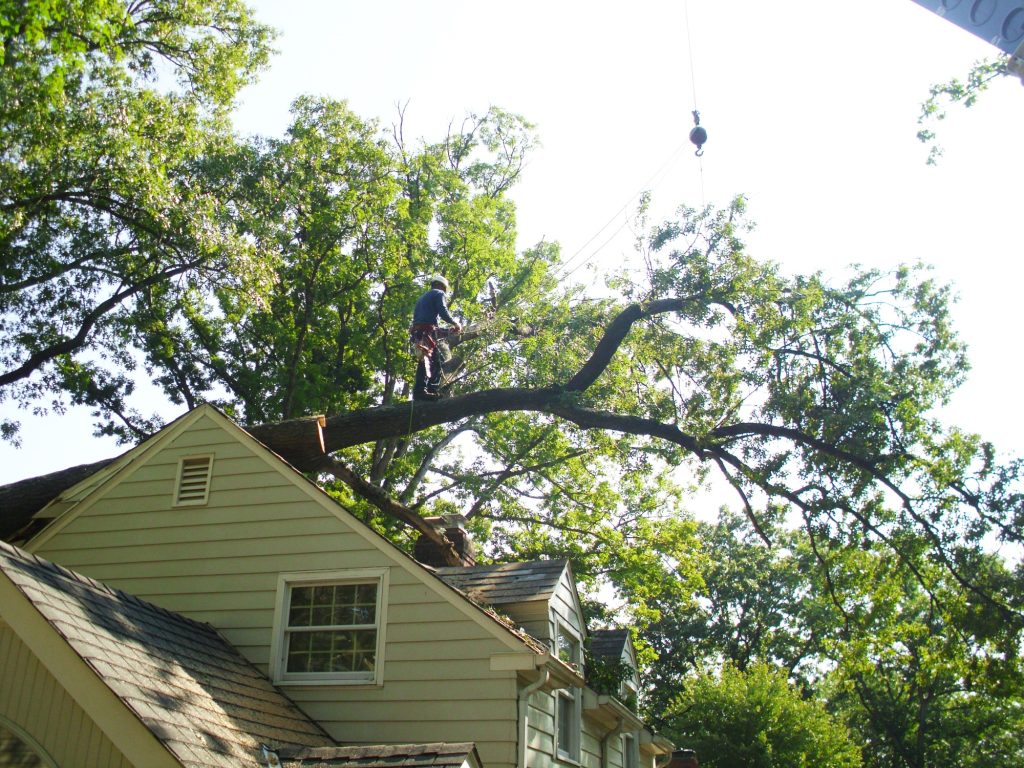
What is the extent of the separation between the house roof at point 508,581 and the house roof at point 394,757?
3393 millimetres

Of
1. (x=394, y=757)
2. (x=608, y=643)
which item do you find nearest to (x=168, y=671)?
(x=394, y=757)

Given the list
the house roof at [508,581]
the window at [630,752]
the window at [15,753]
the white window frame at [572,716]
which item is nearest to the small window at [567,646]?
the white window frame at [572,716]

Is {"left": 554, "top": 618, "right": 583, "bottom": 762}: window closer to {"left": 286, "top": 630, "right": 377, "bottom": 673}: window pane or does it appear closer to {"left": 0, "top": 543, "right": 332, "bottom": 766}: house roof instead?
{"left": 286, "top": 630, "right": 377, "bottom": 673}: window pane

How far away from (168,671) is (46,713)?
3.30ft

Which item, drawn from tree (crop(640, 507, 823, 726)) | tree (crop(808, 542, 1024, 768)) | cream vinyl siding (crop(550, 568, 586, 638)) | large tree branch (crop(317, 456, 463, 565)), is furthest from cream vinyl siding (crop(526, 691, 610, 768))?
tree (crop(640, 507, 823, 726))

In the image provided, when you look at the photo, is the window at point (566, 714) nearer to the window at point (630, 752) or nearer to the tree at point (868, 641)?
the window at point (630, 752)

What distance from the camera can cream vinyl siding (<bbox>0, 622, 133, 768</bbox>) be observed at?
6.90 metres

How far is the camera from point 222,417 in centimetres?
1151

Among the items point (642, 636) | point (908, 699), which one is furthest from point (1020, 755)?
point (642, 636)

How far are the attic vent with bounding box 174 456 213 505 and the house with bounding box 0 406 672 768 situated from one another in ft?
0.07

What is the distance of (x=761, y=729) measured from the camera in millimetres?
27328

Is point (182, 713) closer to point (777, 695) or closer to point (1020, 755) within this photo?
point (777, 695)

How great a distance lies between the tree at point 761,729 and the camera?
27000mm

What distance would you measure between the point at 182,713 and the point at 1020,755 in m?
40.1
